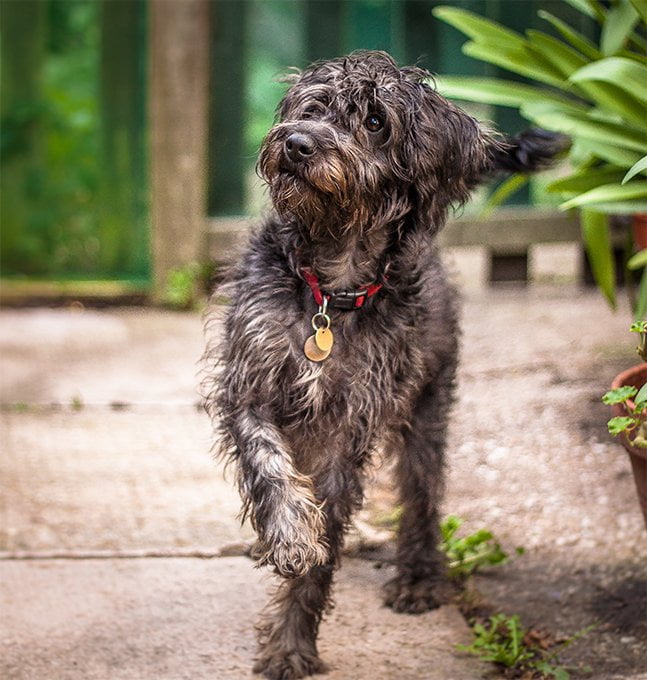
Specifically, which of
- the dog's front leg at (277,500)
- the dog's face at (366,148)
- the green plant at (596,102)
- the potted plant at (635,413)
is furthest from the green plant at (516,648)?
the green plant at (596,102)

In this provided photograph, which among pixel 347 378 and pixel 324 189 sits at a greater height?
pixel 324 189

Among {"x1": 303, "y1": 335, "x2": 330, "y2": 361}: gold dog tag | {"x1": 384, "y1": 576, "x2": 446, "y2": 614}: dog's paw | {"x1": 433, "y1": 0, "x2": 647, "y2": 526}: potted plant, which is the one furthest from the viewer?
{"x1": 384, "y1": 576, "x2": 446, "y2": 614}: dog's paw

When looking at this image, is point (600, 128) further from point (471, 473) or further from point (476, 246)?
point (476, 246)

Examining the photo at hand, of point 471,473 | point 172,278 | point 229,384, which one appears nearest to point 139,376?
point 172,278

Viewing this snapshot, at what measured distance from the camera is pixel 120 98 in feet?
24.5

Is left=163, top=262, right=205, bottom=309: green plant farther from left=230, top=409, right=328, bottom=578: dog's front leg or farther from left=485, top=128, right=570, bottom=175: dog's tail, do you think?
left=230, top=409, right=328, bottom=578: dog's front leg

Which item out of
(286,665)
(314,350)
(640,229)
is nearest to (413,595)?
(286,665)

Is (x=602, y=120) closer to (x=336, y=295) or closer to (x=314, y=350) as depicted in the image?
(x=336, y=295)

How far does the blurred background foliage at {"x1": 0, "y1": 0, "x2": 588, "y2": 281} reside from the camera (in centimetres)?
735

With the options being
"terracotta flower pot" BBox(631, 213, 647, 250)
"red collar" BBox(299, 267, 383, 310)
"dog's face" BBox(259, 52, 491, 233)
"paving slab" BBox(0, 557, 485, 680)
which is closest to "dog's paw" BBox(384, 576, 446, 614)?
"paving slab" BBox(0, 557, 485, 680)

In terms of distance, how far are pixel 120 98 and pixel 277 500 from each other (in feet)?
16.3

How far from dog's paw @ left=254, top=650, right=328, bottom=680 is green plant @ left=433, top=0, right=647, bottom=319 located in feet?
5.26

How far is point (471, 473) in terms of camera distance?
478 centimetres

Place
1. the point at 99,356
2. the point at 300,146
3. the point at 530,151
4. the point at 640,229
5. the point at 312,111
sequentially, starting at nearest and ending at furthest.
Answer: the point at 300,146 < the point at 312,111 < the point at 530,151 < the point at 640,229 < the point at 99,356
